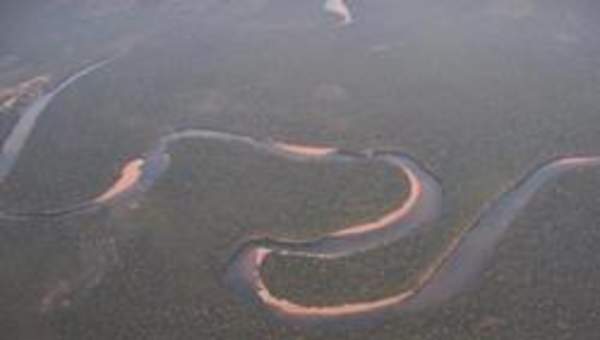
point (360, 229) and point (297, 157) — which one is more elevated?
point (360, 229)

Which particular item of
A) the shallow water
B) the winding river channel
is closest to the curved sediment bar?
the winding river channel

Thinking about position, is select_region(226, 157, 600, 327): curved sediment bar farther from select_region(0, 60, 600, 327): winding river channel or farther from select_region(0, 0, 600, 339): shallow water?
select_region(0, 0, 600, 339): shallow water

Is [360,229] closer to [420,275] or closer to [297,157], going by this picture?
[420,275]

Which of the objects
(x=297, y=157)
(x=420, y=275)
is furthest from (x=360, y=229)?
(x=297, y=157)

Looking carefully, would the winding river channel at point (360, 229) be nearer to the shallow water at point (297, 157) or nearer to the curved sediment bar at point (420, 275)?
the curved sediment bar at point (420, 275)


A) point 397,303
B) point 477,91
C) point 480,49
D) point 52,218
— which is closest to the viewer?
point 397,303

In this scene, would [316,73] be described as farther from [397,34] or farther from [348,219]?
[348,219]

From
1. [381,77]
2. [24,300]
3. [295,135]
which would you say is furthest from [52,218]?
[381,77]

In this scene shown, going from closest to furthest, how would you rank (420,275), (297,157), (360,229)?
(420,275), (360,229), (297,157)

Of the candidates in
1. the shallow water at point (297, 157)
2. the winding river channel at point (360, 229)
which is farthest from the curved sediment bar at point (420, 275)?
the shallow water at point (297, 157)
